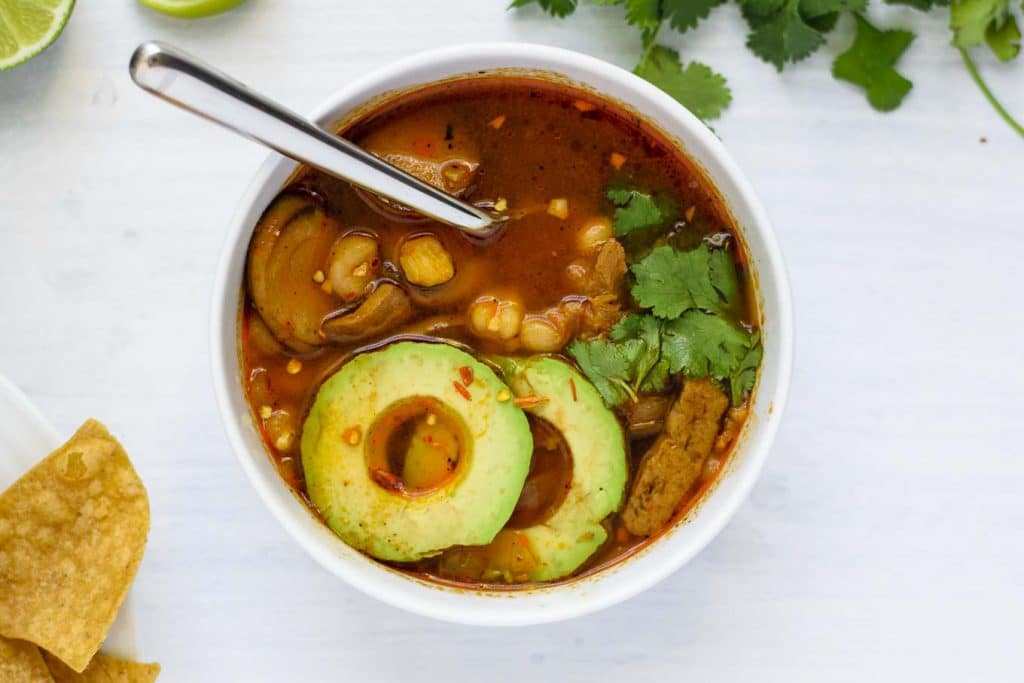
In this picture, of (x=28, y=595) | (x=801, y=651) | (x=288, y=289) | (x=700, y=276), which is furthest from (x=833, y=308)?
(x=28, y=595)

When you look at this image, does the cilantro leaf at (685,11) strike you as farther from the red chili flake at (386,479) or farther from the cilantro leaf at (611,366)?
the red chili flake at (386,479)

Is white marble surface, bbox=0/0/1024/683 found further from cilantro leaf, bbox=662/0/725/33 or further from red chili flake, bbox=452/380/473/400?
red chili flake, bbox=452/380/473/400

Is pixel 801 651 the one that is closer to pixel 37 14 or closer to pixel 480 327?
pixel 480 327

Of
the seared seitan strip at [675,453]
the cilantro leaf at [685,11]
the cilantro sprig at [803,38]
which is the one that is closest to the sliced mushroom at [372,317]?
the seared seitan strip at [675,453]

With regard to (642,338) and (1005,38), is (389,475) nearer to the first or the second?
(642,338)

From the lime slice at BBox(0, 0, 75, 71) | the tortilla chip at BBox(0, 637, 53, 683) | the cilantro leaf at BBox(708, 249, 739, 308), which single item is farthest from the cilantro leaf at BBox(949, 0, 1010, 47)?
the tortilla chip at BBox(0, 637, 53, 683)
